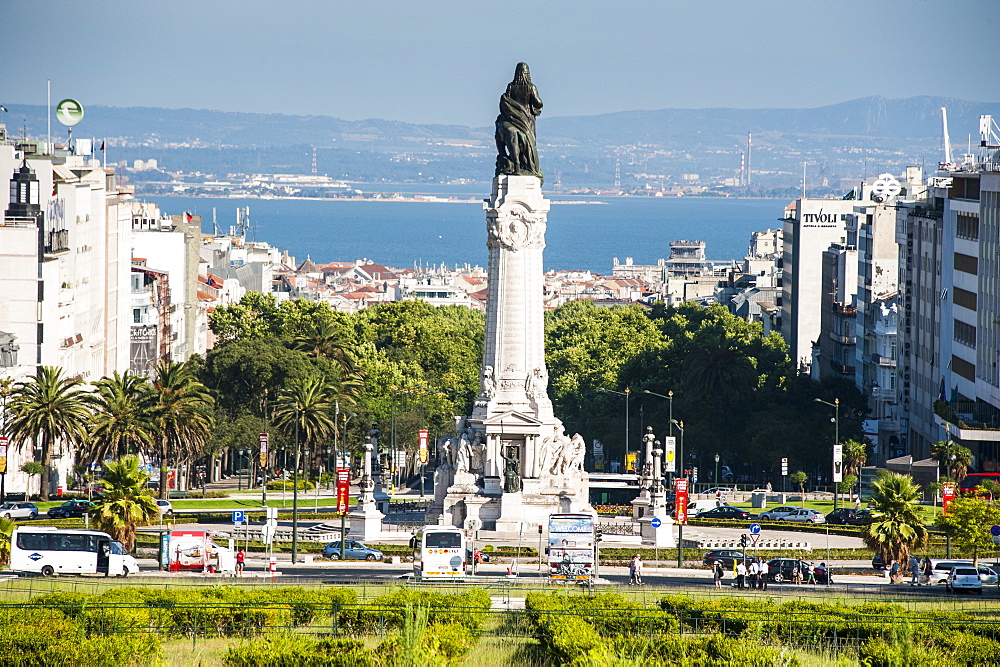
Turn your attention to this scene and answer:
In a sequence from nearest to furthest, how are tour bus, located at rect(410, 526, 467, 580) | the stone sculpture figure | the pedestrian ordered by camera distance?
tour bus, located at rect(410, 526, 467, 580), the pedestrian, the stone sculpture figure

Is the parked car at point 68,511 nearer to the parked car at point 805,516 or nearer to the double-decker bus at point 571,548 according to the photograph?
the double-decker bus at point 571,548

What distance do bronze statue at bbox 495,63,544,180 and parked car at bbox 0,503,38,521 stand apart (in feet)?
95.2

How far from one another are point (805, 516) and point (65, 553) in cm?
4241

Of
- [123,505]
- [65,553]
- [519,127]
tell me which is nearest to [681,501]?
[519,127]

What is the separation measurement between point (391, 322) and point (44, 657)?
10727 cm

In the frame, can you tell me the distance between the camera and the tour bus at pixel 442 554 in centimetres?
7150

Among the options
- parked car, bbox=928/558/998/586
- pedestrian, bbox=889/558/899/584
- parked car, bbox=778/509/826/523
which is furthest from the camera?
parked car, bbox=778/509/826/523

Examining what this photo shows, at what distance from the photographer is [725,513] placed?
100125 millimetres

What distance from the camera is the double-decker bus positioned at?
72312mm

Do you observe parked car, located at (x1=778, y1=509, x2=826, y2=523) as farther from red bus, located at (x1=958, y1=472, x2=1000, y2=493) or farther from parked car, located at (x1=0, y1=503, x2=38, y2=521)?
parked car, located at (x1=0, y1=503, x2=38, y2=521)

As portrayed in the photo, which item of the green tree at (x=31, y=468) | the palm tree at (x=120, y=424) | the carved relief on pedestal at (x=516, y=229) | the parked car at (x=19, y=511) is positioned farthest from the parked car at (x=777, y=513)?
the green tree at (x=31, y=468)

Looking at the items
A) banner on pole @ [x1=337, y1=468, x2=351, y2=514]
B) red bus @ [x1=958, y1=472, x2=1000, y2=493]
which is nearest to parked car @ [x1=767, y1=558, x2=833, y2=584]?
banner on pole @ [x1=337, y1=468, x2=351, y2=514]

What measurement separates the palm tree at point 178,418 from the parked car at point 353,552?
2254 cm

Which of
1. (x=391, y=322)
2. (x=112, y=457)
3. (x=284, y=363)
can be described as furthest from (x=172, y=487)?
(x=391, y=322)
